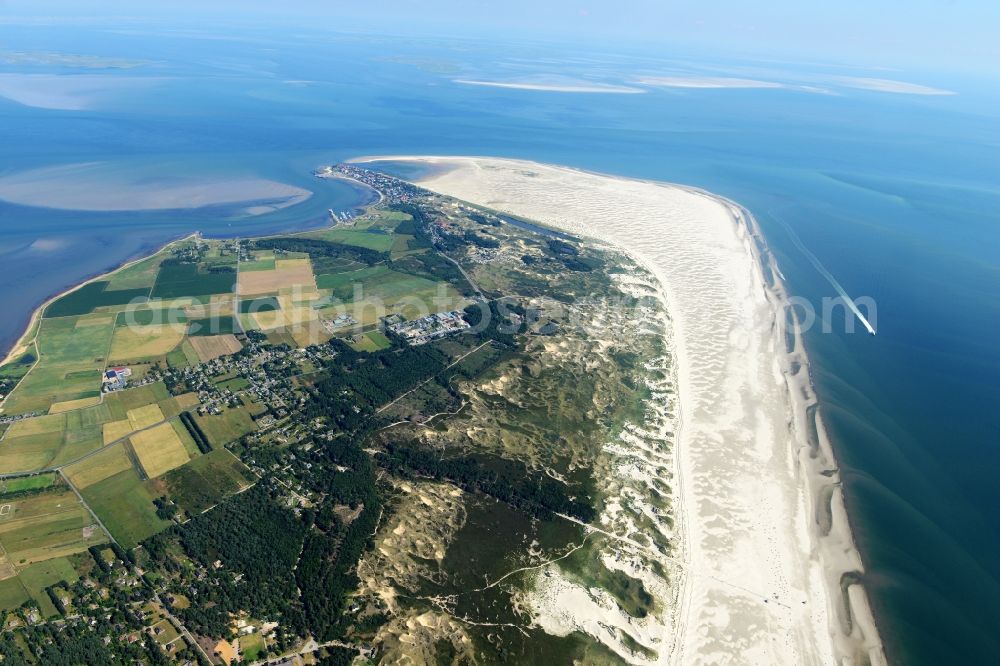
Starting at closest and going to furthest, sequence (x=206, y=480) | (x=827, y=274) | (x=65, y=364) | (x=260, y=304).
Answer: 1. (x=206, y=480)
2. (x=65, y=364)
3. (x=260, y=304)
4. (x=827, y=274)

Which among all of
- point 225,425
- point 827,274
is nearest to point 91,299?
point 225,425

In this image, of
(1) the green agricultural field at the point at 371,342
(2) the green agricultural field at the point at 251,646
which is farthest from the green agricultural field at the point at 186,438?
(1) the green agricultural field at the point at 371,342

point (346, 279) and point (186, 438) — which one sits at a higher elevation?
point (346, 279)

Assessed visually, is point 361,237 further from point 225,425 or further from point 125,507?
point 125,507

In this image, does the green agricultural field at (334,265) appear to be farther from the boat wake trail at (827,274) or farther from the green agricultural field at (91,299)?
the boat wake trail at (827,274)

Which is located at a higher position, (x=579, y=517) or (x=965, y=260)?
(x=965, y=260)

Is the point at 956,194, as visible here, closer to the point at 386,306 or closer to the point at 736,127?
the point at 736,127

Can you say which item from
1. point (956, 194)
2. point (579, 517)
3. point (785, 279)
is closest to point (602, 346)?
point (579, 517)
